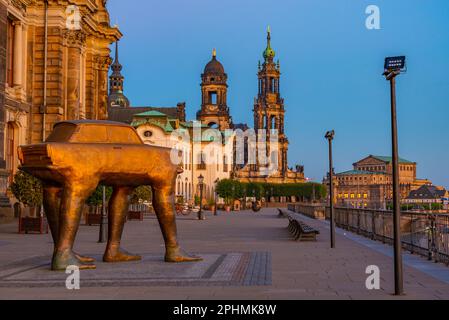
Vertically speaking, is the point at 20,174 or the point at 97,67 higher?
the point at 97,67

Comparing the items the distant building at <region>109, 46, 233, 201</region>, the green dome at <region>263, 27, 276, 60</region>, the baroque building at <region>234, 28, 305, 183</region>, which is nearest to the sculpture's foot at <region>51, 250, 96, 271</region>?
the distant building at <region>109, 46, 233, 201</region>

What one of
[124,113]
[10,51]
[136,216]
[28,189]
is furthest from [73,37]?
[124,113]

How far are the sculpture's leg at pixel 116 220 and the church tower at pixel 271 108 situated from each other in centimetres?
15175

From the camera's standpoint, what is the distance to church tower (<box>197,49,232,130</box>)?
14750cm

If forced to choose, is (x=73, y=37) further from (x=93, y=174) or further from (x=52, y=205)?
(x=93, y=174)

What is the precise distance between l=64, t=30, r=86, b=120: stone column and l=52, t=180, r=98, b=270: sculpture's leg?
34.4m

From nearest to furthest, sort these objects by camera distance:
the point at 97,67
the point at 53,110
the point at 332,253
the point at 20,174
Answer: the point at 332,253
the point at 20,174
the point at 53,110
the point at 97,67

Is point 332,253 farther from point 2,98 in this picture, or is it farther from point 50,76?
point 50,76

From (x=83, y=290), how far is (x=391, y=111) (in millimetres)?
6326

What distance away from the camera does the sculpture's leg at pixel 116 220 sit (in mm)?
17531

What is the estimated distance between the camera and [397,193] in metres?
12.5

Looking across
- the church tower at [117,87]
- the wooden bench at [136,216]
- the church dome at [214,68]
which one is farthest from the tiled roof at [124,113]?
the wooden bench at [136,216]
